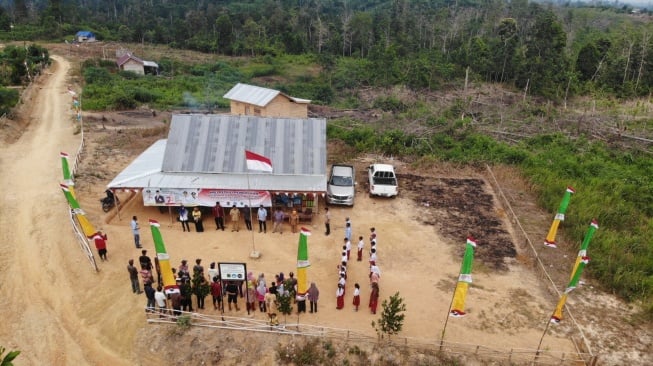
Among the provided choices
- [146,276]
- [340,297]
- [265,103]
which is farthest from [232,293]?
[265,103]

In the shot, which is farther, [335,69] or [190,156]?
[335,69]

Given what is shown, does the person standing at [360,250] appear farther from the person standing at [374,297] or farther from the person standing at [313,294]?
the person standing at [313,294]

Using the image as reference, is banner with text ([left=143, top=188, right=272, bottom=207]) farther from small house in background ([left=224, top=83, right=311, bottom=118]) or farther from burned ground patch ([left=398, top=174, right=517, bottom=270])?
small house in background ([left=224, top=83, right=311, bottom=118])

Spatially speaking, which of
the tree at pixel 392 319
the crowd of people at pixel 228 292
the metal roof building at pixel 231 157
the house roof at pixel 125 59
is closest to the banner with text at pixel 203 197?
the metal roof building at pixel 231 157

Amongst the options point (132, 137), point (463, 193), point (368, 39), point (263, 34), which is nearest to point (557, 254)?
point (463, 193)

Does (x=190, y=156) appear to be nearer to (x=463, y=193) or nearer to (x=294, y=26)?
(x=463, y=193)

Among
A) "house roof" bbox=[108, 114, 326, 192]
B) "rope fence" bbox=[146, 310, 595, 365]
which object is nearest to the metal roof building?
"house roof" bbox=[108, 114, 326, 192]
